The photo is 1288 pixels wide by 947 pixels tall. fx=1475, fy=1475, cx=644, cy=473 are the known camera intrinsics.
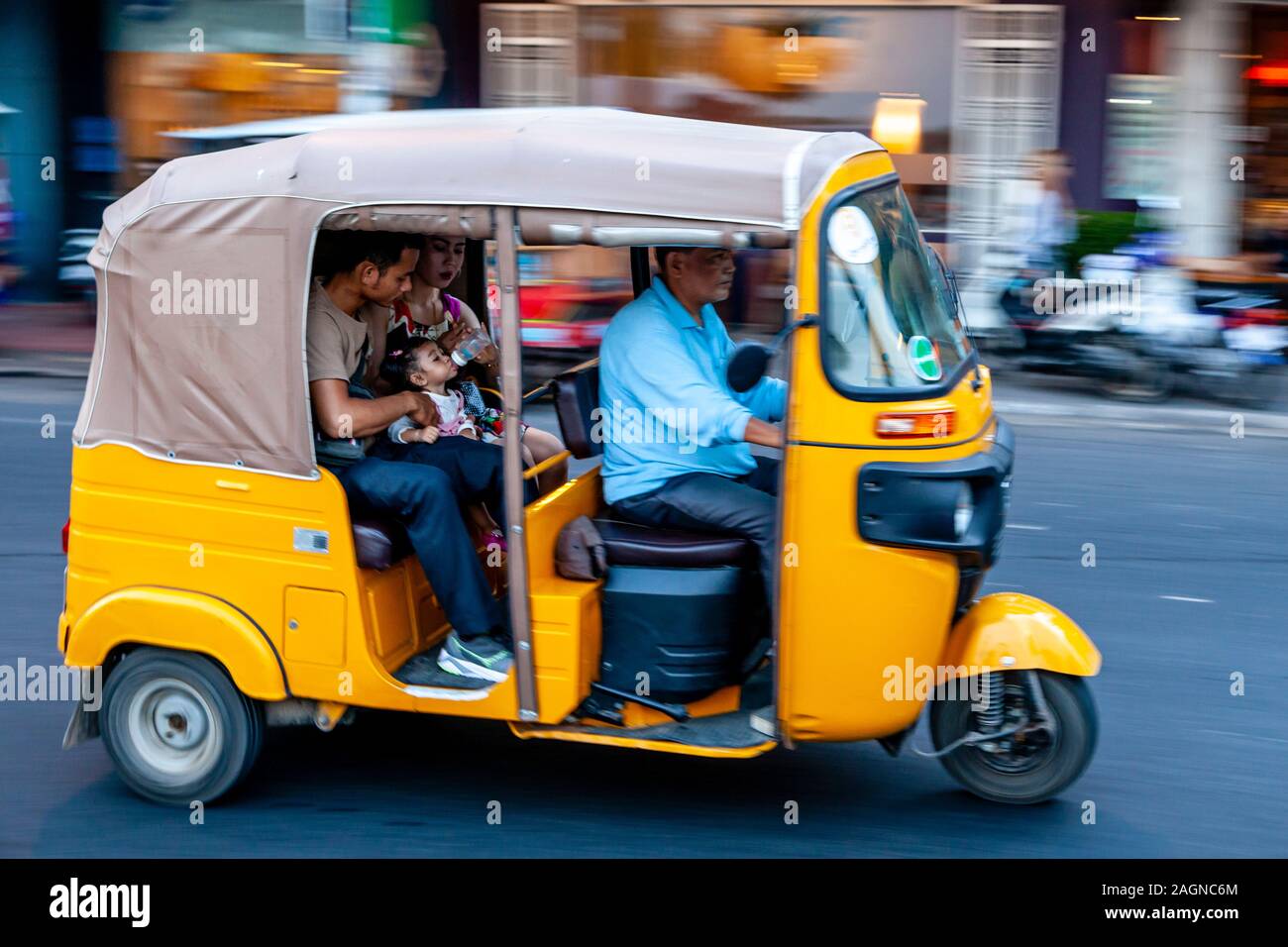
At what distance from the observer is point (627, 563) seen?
14.8 ft

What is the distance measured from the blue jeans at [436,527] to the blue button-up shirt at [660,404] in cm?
52

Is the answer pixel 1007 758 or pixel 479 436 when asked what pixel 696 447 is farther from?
pixel 1007 758

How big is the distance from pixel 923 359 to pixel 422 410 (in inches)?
64.4

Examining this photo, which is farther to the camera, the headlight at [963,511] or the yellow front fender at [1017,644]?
the yellow front fender at [1017,644]

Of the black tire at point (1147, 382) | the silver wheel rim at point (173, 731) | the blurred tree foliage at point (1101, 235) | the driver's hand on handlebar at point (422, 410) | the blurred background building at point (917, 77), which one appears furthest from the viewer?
the blurred background building at point (917, 77)

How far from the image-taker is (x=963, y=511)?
4207 millimetres

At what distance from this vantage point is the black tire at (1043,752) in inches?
173

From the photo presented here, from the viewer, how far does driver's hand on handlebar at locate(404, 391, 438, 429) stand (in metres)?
4.78

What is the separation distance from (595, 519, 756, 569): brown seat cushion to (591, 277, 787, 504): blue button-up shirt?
211mm

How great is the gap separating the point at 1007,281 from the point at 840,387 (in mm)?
8741

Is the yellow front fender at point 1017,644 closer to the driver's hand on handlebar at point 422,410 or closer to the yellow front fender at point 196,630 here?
the driver's hand on handlebar at point 422,410

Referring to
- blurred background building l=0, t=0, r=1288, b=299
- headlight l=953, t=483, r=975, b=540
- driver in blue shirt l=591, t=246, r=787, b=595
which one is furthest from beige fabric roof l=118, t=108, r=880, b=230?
blurred background building l=0, t=0, r=1288, b=299

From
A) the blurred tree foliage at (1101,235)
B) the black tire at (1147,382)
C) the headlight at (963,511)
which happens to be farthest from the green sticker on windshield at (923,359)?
the blurred tree foliage at (1101,235)

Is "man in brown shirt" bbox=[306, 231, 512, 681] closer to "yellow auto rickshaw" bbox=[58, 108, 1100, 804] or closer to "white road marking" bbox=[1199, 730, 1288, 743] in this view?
"yellow auto rickshaw" bbox=[58, 108, 1100, 804]
